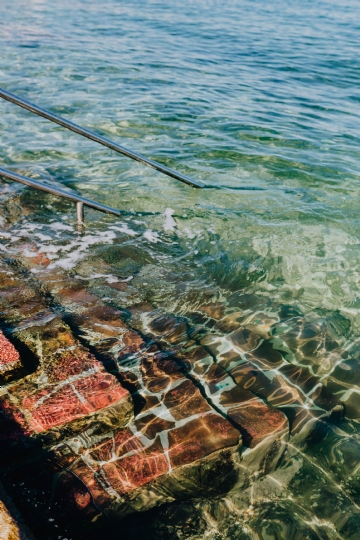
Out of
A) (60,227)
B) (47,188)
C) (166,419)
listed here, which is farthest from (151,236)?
(166,419)

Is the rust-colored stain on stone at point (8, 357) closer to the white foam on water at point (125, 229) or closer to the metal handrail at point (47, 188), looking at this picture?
the metal handrail at point (47, 188)

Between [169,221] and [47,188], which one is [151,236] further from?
[47,188]

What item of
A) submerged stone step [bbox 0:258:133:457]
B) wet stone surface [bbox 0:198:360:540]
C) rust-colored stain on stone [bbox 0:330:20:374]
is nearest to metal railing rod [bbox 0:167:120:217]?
wet stone surface [bbox 0:198:360:540]

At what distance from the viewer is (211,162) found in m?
7.21

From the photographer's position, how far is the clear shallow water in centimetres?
454

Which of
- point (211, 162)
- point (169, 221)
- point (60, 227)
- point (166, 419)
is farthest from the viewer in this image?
point (211, 162)

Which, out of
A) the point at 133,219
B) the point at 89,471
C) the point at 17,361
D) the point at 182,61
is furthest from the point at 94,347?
the point at 182,61

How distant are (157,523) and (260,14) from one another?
22974 mm

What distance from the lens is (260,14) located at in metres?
A: 20.6

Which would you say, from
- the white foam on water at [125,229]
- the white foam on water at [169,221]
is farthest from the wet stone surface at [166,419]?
the white foam on water at [169,221]

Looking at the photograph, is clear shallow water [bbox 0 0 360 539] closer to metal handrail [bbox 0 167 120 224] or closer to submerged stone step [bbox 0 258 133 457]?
metal handrail [bbox 0 167 120 224]

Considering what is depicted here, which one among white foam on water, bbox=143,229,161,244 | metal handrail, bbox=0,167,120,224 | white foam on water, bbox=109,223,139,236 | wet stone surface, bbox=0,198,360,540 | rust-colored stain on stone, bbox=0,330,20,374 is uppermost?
metal handrail, bbox=0,167,120,224

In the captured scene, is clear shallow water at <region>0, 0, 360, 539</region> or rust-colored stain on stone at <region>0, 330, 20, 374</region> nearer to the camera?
rust-colored stain on stone at <region>0, 330, 20, 374</region>

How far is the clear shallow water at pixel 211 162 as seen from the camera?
4539 millimetres
